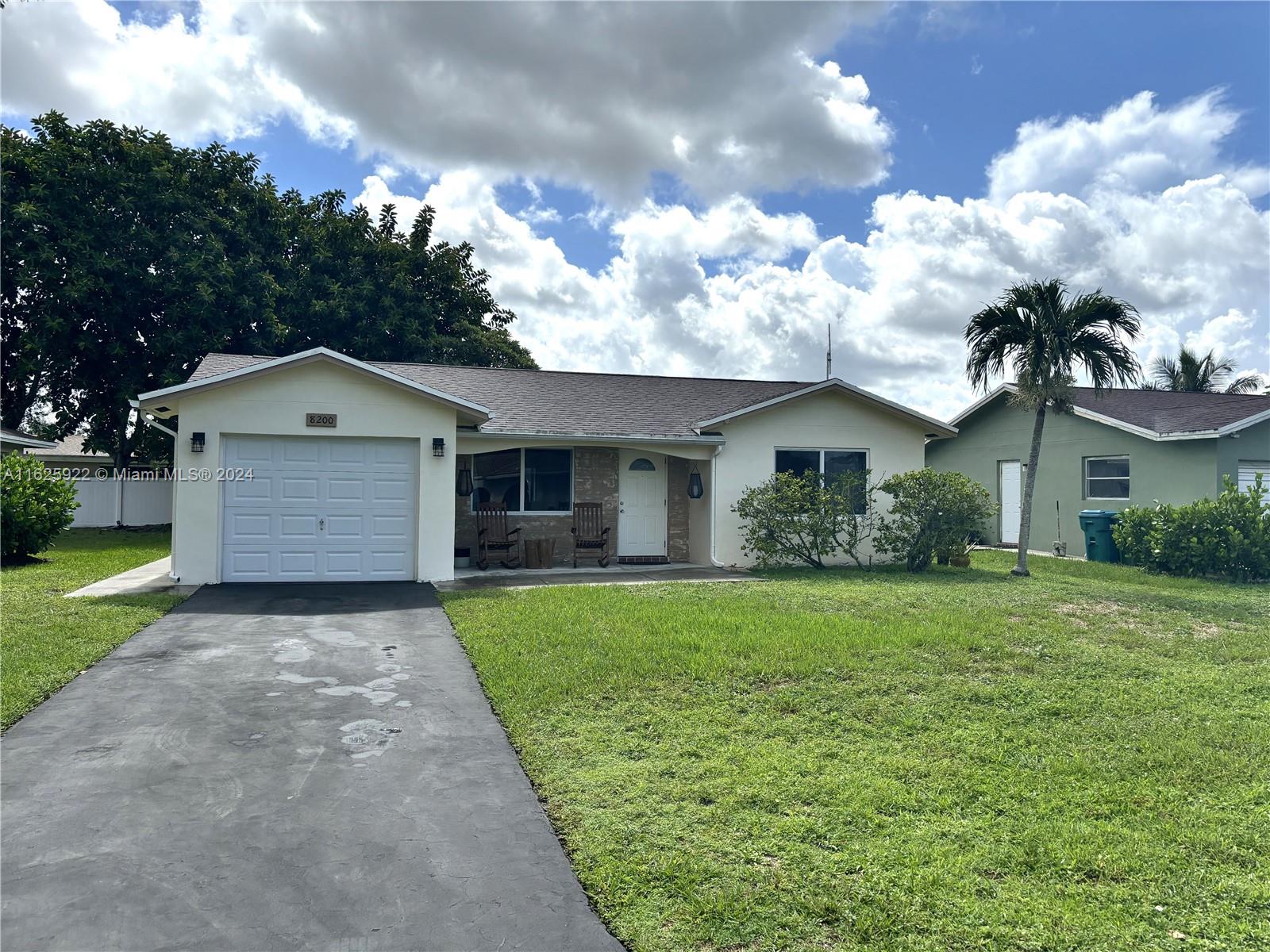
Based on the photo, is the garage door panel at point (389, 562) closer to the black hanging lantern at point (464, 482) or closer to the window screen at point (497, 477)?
the black hanging lantern at point (464, 482)

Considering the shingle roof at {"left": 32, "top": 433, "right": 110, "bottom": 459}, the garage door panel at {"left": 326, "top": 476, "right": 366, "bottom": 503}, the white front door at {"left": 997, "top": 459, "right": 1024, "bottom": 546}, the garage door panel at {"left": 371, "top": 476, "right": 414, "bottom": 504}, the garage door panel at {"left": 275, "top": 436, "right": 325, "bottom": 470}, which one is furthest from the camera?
the shingle roof at {"left": 32, "top": 433, "right": 110, "bottom": 459}

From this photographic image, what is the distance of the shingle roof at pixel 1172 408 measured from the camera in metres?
16.2

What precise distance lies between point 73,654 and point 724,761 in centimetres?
606

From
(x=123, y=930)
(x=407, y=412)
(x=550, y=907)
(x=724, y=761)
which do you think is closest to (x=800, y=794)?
(x=724, y=761)

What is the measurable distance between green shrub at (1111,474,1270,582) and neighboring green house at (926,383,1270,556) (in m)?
2.10

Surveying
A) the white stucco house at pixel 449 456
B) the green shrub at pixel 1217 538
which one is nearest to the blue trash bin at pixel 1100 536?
the green shrub at pixel 1217 538

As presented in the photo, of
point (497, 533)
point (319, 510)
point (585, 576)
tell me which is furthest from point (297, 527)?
point (585, 576)

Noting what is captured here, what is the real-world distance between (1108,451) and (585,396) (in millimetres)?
12068

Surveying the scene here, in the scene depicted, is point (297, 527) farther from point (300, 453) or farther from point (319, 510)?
point (300, 453)

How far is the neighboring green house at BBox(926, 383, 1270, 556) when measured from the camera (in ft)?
52.4

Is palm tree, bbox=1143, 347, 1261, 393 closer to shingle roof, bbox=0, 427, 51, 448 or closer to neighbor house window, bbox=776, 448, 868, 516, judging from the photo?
neighbor house window, bbox=776, 448, 868, 516

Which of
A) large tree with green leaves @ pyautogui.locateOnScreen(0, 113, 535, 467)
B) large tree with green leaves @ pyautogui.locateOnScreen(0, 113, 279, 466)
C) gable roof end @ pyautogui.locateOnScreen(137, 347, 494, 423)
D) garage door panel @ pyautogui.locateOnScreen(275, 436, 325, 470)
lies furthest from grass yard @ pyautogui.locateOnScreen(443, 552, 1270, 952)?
large tree with green leaves @ pyautogui.locateOnScreen(0, 113, 535, 467)

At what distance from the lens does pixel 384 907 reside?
3.12 m

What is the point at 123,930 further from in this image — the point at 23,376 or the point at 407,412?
the point at 23,376
